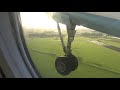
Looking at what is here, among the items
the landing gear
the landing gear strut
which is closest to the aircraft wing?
the landing gear strut

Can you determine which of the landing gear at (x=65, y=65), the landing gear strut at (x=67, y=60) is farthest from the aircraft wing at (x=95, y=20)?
the landing gear at (x=65, y=65)

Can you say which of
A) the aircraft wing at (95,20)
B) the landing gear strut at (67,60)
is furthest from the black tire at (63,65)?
the aircraft wing at (95,20)

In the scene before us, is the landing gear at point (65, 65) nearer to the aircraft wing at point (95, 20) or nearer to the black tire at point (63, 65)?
the black tire at point (63, 65)

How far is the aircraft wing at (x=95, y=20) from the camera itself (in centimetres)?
139

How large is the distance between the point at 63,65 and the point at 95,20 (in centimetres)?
38

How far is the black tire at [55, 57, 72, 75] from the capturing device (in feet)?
5.22

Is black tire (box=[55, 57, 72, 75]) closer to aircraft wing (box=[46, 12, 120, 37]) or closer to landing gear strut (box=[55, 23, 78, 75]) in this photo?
landing gear strut (box=[55, 23, 78, 75])

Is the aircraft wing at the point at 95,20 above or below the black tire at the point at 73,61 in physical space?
above

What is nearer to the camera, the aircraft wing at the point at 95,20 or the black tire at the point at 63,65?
the aircraft wing at the point at 95,20

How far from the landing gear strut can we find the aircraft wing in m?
0.07

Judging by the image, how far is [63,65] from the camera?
1619mm
